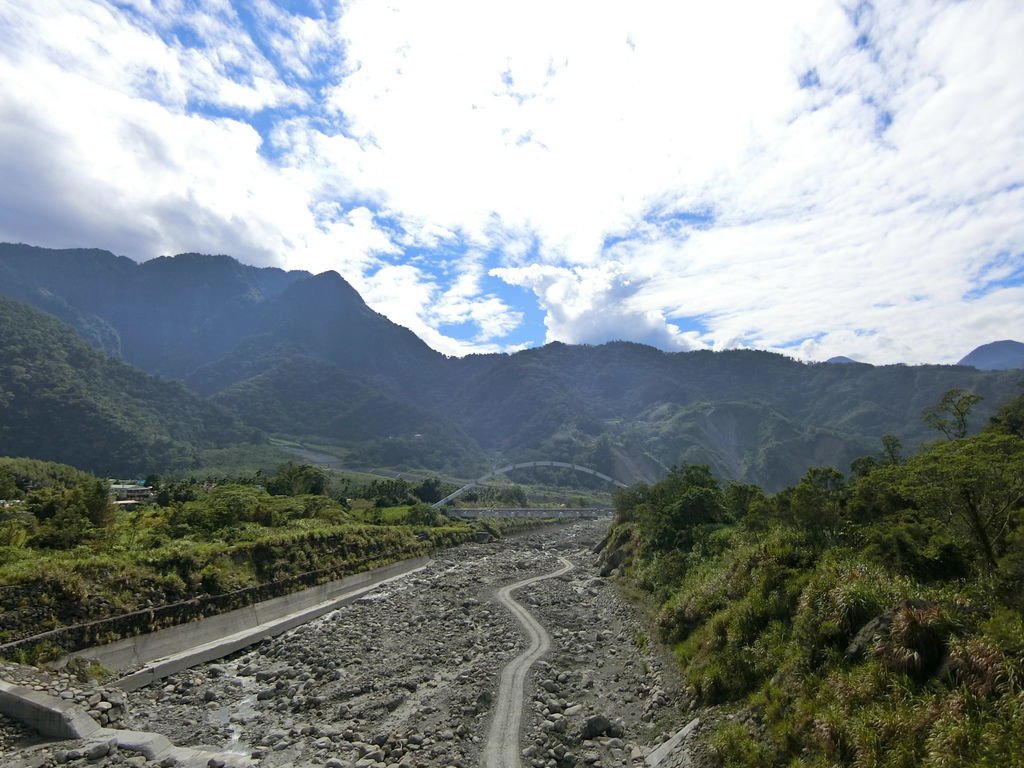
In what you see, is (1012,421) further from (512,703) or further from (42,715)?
(42,715)

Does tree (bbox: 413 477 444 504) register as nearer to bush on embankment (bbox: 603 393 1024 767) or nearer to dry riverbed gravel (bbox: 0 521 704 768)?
dry riverbed gravel (bbox: 0 521 704 768)

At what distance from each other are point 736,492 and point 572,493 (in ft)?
515

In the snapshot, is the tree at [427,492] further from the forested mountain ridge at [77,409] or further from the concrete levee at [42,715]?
the concrete levee at [42,715]

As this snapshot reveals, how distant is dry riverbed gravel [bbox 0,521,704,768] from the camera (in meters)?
15.0

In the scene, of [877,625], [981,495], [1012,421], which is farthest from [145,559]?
[1012,421]

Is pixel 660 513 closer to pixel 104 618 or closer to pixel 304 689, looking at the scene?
pixel 304 689

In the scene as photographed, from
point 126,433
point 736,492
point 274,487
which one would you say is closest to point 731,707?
point 736,492

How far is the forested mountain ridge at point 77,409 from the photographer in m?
125

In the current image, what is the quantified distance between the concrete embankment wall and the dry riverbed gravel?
65 cm

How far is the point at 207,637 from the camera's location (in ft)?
80.6

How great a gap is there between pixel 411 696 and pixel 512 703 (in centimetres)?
385

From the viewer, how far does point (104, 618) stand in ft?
67.9

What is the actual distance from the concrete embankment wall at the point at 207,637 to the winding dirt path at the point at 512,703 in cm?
1279

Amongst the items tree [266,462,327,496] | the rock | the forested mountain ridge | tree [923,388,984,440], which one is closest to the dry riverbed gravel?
the rock
